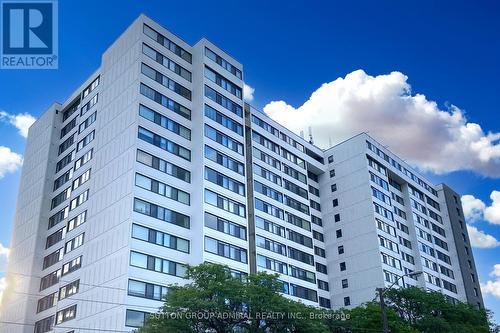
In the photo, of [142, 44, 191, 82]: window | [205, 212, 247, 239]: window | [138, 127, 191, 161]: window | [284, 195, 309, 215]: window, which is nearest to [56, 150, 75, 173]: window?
[138, 127, 191, 161]: window

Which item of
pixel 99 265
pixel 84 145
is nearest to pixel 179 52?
pixel 84 145

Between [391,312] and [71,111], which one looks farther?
[71,111]

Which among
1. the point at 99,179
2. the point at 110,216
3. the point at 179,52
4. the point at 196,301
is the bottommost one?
the point at 196,301

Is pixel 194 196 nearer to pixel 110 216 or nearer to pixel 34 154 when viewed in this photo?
pixel 110 216

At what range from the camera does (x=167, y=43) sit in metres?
67.8

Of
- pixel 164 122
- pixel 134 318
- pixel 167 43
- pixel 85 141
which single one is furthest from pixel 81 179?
pixel 134 318

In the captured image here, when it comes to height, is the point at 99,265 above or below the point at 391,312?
above

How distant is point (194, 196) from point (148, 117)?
10557 millimetres

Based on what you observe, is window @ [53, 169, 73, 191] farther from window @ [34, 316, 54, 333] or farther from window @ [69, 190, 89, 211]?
window @ [34, 316, 54, 333]

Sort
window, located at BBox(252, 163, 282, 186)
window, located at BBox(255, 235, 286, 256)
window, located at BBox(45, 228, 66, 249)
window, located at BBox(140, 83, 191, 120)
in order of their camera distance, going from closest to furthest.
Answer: window, located at BBox(140, 83, 191, 120) < window, located at BBox(45, 228, 66, 249) < window, located at BBox(255, 235, 286, 256) < window, located at BBox(252, 163, 282, 186)

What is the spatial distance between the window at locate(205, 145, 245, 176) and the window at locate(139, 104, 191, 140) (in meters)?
3.29

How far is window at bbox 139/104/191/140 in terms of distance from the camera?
200 feet

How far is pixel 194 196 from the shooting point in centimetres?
6166

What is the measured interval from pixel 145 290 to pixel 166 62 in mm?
28930
